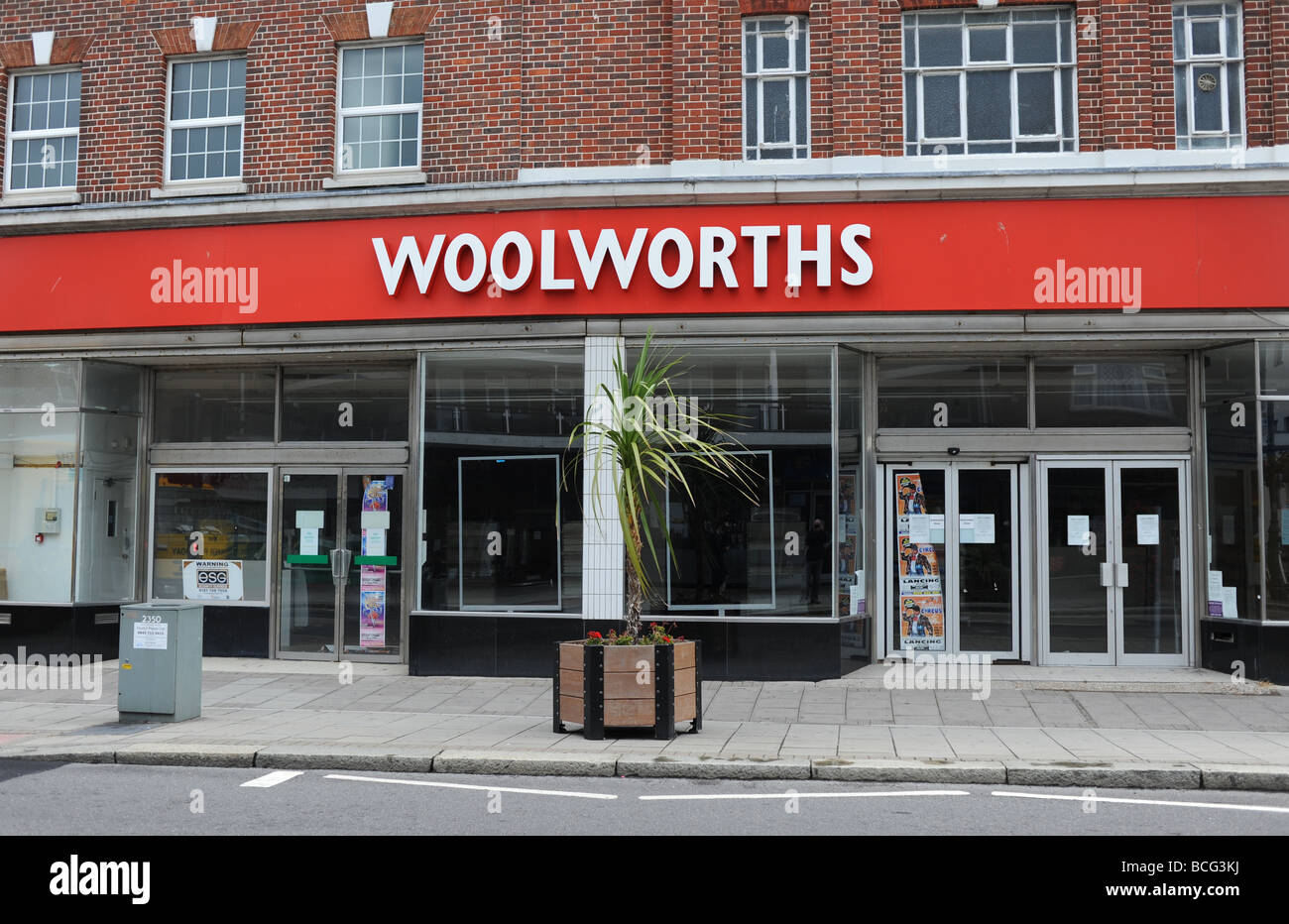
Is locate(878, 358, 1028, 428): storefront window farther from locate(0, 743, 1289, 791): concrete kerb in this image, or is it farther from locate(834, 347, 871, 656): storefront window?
locate(0, 743, 1289, 791): concrete kerb

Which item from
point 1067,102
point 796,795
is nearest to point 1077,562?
point 1067,102

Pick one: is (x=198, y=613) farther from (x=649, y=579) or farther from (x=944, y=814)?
(x=944, y=814)

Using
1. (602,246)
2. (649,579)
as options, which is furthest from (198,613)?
(602,246)

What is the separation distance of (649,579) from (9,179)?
969cm

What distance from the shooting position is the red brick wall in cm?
1255

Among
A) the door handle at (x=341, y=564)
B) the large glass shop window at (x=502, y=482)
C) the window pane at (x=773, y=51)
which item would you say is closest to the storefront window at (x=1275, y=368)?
the window pane at (x=773, y=51)

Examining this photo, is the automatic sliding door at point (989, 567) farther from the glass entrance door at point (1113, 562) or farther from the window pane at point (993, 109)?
the window pane at point (993, 109)

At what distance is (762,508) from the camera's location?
12539 millimetres

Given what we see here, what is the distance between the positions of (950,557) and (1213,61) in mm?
6117

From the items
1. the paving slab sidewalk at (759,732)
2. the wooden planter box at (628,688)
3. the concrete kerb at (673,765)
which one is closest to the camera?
the concrete kerb at (673,765)

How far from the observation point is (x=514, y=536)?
12.9 metres

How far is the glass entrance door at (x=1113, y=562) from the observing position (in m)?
13.0

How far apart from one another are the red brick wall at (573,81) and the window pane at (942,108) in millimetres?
355

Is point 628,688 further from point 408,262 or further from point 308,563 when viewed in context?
point 308,563
